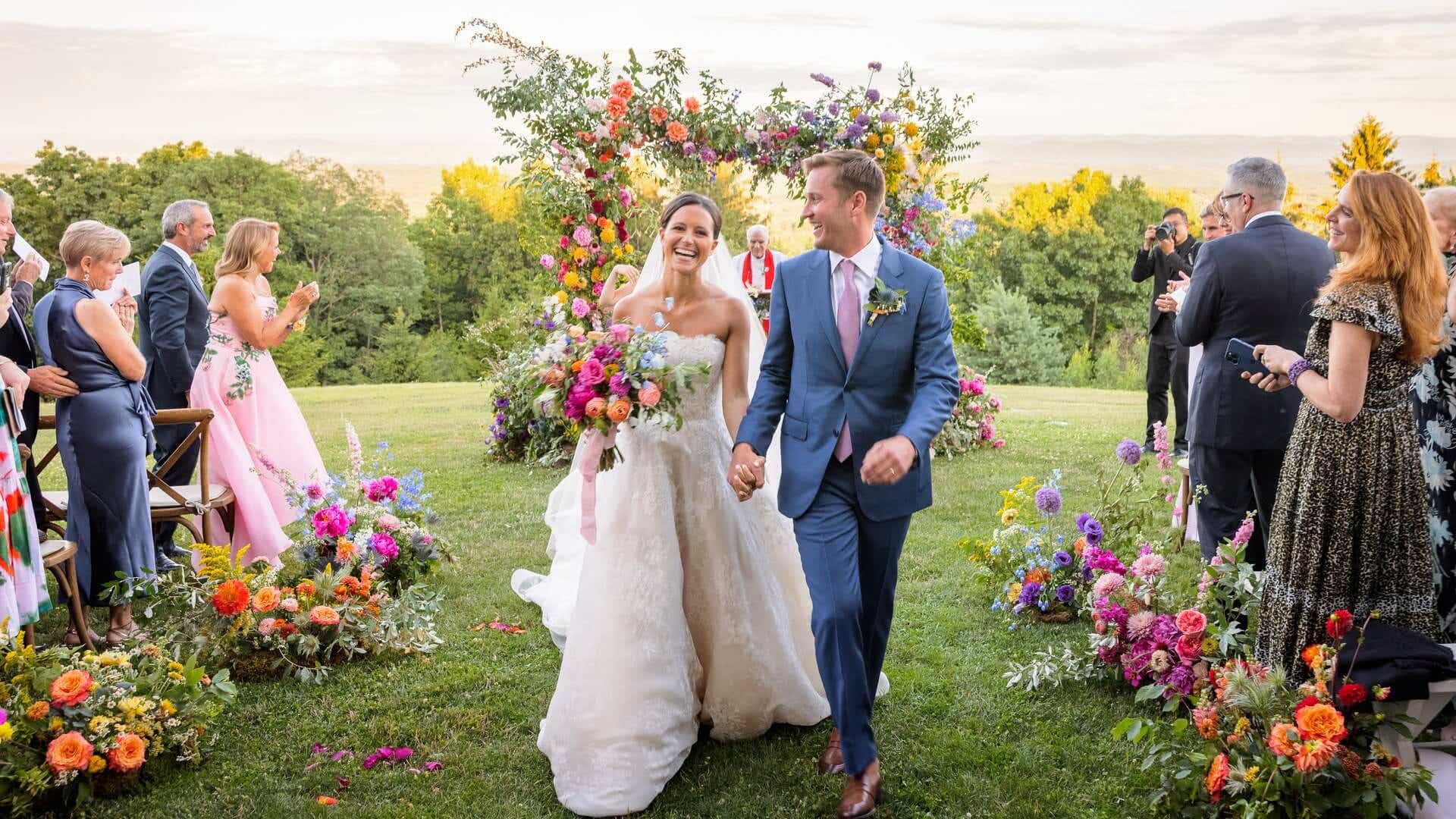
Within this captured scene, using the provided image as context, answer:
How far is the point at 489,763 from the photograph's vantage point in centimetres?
395

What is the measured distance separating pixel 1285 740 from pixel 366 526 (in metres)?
4.51

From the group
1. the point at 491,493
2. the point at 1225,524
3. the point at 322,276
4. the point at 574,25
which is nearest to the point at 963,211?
the point at 491,493

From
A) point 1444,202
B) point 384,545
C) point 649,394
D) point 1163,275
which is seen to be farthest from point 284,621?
point 1163,275

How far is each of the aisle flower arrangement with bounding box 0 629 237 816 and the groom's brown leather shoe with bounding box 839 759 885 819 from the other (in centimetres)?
240

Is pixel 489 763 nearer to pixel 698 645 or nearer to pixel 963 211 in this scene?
pixel 698 645

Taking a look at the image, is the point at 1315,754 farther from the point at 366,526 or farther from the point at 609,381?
the point at 366,526

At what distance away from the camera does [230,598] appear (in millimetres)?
4684

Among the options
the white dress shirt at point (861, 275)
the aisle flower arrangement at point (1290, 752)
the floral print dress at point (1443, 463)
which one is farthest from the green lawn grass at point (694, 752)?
the white dress shirt at point (861, 275)

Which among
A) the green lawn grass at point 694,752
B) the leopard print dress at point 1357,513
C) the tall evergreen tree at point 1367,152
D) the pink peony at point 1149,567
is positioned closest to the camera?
the leopard print dress at point 1357,513

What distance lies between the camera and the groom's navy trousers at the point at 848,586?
341cm

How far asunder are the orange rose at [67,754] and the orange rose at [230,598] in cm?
125

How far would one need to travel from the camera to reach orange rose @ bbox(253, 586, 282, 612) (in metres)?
4.79

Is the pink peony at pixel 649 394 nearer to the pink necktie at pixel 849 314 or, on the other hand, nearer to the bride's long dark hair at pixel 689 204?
the pink necktie at pixel 849 314

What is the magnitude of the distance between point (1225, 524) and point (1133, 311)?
3362cm
